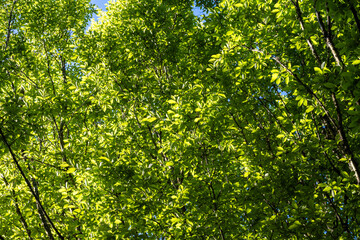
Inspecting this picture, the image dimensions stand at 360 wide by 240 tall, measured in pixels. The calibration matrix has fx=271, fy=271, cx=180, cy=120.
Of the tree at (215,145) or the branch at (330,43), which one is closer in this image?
the branch at (330,43)

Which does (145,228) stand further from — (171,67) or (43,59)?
(43,59)

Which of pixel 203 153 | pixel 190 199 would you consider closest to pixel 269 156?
pixel 203 153

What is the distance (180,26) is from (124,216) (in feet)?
19.6

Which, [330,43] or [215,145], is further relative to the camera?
[215,145]

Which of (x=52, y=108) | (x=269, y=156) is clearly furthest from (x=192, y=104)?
(x=52, y=108)

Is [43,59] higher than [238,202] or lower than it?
higher

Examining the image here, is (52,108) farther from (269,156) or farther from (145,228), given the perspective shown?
(269,156)

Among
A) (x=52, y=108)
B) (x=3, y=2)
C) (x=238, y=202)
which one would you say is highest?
(x=3, y=2)

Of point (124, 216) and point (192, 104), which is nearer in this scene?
point (124, 216)

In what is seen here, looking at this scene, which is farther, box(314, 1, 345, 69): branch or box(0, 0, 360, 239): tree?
box(0, 0, 360, 239): tree

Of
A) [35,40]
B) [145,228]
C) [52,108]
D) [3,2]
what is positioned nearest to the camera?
[145,228]

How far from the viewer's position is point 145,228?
15.5 ft

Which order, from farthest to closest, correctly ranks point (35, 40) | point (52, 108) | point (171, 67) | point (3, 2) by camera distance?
point (35, 40)
point (3, 2)
point (171, 67)
point (52, 108)

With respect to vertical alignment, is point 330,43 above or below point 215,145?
above
